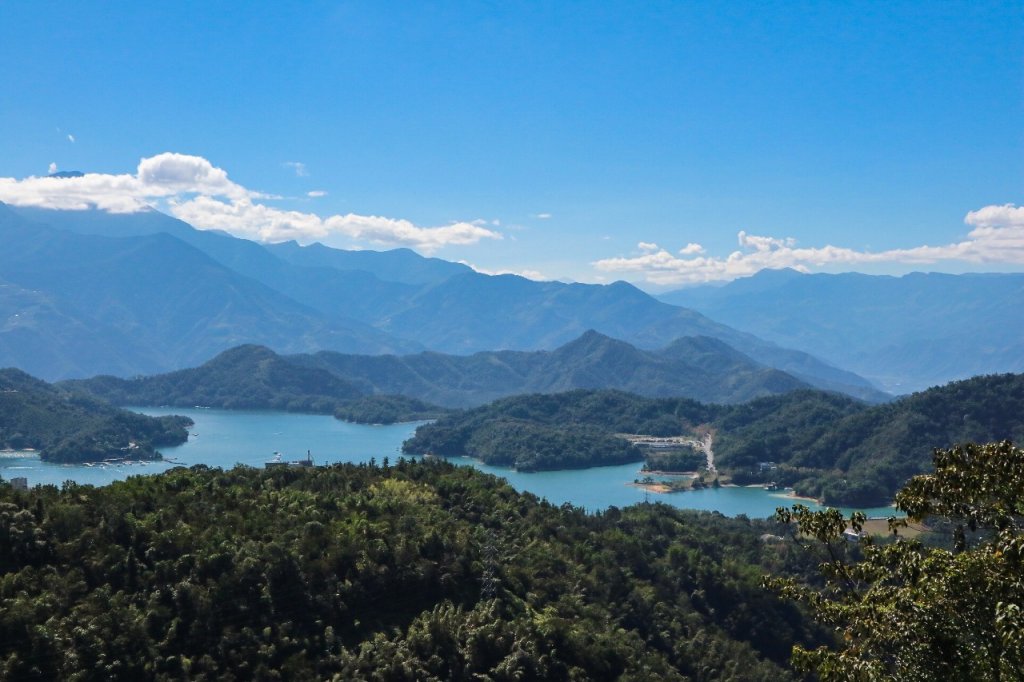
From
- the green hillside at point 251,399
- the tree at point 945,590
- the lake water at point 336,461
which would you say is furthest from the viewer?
the green hillside at point 251,399

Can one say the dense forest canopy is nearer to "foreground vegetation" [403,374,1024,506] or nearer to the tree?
"foreground vegetation" [403,374,1024,506]

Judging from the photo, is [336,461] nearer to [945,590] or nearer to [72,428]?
[72,428]

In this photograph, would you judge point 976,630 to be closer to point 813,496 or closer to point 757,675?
point 757,675

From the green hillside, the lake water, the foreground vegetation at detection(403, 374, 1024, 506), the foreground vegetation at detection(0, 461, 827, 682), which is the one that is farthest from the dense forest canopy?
the foreground vegetation at detection(0, 461, 827, 682)

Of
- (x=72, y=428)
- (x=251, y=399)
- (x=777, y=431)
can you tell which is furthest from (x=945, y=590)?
(x=251, y=399)

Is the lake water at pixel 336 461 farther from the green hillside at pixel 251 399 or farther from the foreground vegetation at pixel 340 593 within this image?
the foreground vegetation at pixel 340 593

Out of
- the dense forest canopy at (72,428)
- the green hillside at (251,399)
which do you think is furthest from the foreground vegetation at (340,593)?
Result: the green hillside at (251,399)
